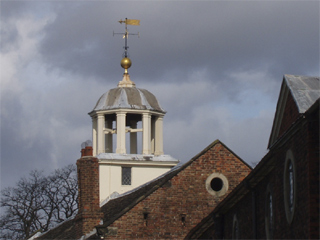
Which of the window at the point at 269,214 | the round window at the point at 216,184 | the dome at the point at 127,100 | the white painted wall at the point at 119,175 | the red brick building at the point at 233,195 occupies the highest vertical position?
the dome at the point at 127,100

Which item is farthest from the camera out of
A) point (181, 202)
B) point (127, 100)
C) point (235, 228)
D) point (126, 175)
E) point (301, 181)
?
point (127, 100)

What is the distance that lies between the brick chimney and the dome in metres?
10.0

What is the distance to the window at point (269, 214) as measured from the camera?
896 inches

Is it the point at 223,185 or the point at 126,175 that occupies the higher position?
the point at 126,175

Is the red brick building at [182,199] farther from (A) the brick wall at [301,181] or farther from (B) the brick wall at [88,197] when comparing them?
(A) the brick wall at [301,181]

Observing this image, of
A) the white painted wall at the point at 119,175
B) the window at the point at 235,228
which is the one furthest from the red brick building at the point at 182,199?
the white painted wall at the point at 119,175

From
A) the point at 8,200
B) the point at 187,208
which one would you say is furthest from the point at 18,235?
the point at 187,208

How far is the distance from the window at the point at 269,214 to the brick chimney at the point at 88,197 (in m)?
15.2

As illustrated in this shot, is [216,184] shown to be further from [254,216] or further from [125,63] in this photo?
[125,63]

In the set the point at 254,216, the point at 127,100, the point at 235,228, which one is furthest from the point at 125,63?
the point at 254,216

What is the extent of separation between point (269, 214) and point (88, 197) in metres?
15.8

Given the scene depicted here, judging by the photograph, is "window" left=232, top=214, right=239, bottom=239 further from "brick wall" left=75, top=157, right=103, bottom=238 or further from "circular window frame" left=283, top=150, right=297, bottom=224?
"brick wall" left=75, top=157, right=103, bottom=238

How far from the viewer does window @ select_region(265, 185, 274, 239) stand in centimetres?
2275

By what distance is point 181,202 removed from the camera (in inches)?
1364
